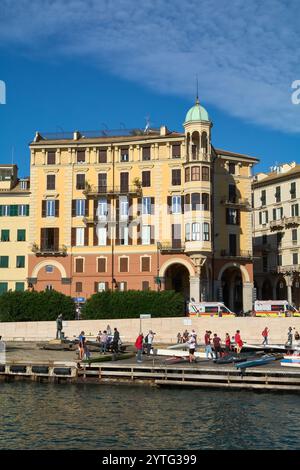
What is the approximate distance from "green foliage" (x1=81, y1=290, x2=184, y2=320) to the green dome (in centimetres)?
2311

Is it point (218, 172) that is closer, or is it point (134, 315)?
point (134, 315)

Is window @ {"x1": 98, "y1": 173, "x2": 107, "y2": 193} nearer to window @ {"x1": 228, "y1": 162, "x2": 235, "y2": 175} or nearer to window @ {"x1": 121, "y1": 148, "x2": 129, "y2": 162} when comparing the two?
window @ {"x1": 121, "y1": 148, "x2": 129, "y2": 162}

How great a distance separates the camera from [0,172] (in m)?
91.6

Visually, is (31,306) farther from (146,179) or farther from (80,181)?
(146,179)

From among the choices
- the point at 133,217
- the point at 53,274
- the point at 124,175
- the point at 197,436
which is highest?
the point at 124,175

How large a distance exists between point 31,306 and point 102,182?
66.0 feet

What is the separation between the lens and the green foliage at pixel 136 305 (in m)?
71.8

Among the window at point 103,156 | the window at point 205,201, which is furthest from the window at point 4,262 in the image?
the window at point 205,201

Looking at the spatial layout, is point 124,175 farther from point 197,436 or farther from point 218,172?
point 197,436

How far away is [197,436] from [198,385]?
44.0ft

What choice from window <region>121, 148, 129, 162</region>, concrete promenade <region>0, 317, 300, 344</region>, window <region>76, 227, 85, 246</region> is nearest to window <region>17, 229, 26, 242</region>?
window <region>76, 227, 85, 246</region>

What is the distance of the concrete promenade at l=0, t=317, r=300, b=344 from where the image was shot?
6184 cm

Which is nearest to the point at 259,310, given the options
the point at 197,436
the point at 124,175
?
the point at 124,175

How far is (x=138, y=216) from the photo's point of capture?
81.1 meters
